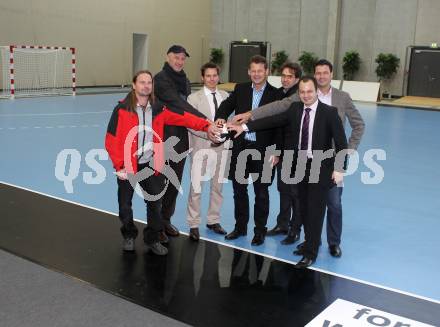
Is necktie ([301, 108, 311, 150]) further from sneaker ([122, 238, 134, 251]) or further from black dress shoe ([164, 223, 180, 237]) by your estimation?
sneaker ([122, 238, 134, 251])

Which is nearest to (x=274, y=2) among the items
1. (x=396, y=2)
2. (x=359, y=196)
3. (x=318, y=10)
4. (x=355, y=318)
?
(x=318, y=10)

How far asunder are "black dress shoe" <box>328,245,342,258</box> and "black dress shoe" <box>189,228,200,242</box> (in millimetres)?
1326

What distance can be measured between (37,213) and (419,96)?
18.8m

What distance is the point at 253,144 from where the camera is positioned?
16.3ft

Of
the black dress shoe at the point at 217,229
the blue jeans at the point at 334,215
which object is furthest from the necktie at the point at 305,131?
the black dress shoe at the point at 217,229

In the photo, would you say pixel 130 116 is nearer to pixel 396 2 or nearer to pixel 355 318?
pixel 355 318

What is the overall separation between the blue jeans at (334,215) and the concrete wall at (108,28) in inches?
667

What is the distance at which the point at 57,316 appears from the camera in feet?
11.4

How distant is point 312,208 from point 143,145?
5.21ft

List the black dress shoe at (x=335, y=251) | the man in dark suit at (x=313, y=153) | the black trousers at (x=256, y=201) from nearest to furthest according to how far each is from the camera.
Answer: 1. the man in dark suit at (x=313, y=153)
2. the black dress shoe at (x=335, y=251)
3. the black trousers at (x=256, y=201)

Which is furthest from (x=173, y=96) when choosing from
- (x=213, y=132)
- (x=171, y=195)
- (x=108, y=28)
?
(x=108, y=28)

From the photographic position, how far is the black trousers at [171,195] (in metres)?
5.12

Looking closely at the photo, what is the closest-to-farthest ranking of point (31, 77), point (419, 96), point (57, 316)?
point (57, 316), point (31, 77), point (419, 96)

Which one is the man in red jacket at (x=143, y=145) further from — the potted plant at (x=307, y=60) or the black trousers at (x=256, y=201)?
the potted plant at (x=307, y=60)
